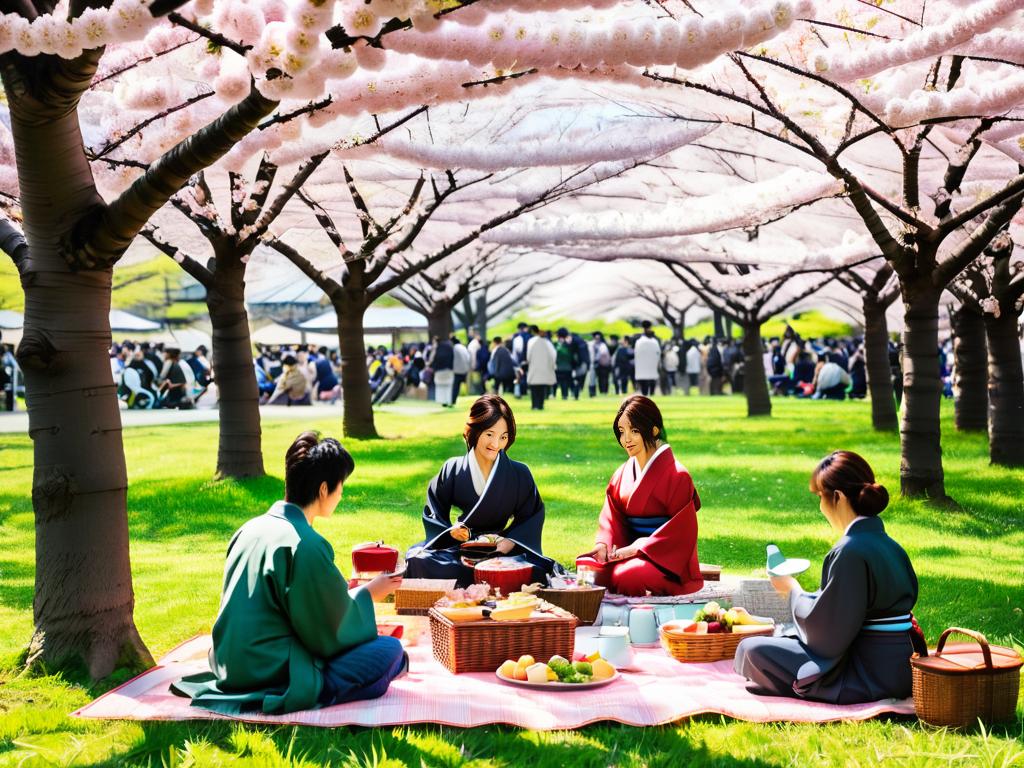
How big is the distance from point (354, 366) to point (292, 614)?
12149 millimetres

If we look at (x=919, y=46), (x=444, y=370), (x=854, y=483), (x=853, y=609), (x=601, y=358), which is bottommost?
(x=853, y=609)

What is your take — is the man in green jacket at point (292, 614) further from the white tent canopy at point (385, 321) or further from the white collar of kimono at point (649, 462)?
the white tent canopy at point (385, 321)

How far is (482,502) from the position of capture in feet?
22.5

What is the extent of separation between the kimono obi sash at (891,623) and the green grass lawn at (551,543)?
374 millimetres

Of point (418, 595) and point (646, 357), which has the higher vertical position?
point (646, 357)

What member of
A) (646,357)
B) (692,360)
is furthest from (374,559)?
(692,360)

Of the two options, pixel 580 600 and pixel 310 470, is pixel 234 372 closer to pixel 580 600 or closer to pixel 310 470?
pixel 580 600

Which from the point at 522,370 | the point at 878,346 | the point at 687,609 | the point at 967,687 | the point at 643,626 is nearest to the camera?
the point at 967,687

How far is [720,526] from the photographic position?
1027 cm

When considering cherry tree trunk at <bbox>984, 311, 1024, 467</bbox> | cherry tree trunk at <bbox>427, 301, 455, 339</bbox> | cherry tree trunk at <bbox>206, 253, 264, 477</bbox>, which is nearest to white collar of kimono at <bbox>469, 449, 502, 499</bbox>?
cherry tree trunk at <bbox>206, 253, 264, 477</bbox>

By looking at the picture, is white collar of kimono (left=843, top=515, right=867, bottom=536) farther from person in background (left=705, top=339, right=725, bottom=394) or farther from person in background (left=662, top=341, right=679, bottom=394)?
person in background (left=662, top=341, right=679, bottom=394)

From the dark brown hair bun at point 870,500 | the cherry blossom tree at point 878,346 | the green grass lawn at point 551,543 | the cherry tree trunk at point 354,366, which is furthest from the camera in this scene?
the cherry blossom tree at point 878,346

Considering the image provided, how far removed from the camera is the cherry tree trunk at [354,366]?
53.9 feet

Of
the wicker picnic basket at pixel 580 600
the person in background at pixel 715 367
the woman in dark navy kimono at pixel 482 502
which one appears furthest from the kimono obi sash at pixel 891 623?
the person in background at pixel 715 367
